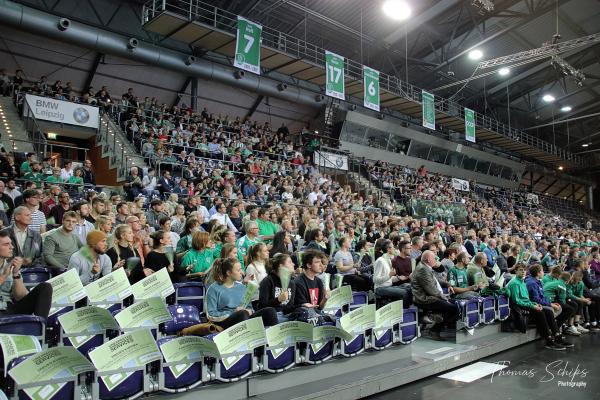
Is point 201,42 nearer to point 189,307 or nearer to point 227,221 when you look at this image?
point 227,221

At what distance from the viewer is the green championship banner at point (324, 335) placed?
4.05m

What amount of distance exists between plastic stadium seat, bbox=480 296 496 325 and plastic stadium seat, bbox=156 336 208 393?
431cm

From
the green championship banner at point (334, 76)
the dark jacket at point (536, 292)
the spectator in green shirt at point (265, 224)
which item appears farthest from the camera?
the green championship banner at point (334, 76)

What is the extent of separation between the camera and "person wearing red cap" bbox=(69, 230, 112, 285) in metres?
4.28

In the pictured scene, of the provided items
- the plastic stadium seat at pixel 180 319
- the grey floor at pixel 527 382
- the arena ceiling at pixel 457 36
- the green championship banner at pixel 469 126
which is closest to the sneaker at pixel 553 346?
the grey floor at pixel 527 382

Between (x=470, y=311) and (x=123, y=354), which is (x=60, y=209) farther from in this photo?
(x=470, y=311)

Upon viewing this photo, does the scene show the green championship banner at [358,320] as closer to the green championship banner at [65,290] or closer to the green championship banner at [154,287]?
the green championship banner at [154,287]

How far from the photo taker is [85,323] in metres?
3.30

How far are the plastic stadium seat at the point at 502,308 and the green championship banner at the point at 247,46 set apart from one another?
7.57m

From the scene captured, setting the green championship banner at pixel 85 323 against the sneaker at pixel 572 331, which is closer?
the green championship banner at pixel 85 323

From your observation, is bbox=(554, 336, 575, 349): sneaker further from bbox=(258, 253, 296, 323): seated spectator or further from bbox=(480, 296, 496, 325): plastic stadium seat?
bbox=(258, 253, 296, 323): seated spectator

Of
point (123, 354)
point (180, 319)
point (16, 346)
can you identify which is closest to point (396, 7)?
point (180, 319)

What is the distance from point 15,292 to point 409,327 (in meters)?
3.89

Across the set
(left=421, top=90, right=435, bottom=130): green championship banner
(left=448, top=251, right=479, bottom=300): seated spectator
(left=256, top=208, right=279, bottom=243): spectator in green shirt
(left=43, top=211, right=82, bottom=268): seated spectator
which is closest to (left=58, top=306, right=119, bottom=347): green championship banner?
(left=43, top=211, right=82, bottom=268): seated spectator
